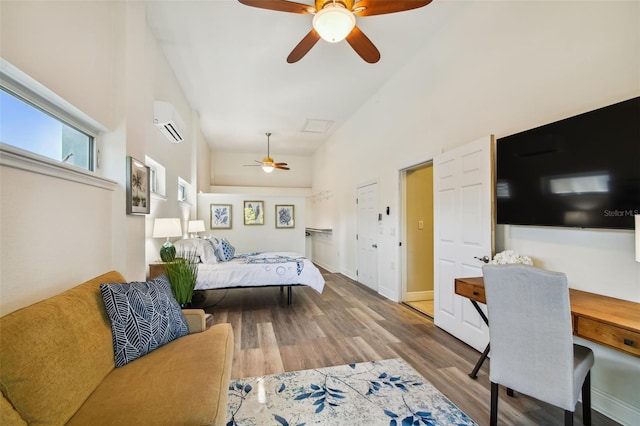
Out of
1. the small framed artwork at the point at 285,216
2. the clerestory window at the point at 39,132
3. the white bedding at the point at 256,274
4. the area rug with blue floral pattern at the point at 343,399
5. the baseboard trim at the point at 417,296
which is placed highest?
the clerestory window at the point at 39,132

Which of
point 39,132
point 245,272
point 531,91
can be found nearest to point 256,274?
point 245,272

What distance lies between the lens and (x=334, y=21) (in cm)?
206

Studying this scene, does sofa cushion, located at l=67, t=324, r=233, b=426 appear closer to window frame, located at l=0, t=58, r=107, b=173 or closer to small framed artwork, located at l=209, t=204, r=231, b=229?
window frame, located at l=0, t=58, r=107, b=173

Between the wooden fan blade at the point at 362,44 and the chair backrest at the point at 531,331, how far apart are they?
6.75 feet

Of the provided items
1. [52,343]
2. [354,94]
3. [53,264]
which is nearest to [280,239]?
[354,94]

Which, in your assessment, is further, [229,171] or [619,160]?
[229,171]

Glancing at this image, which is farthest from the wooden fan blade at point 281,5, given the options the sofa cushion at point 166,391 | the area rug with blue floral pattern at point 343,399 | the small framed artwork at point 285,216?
the small framed artwork at point 285,216

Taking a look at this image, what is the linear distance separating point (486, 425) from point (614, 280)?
1.20 m

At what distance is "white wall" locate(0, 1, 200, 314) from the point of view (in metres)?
1.37

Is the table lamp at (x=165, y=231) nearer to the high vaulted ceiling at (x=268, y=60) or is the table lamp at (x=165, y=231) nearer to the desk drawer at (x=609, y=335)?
the high vaulted ceiling at (x=268, y=60)

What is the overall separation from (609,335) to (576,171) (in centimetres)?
106

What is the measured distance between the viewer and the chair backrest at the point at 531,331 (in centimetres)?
145

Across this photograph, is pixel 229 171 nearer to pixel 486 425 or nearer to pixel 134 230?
pixel 134 230

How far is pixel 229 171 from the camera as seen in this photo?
354 inches
